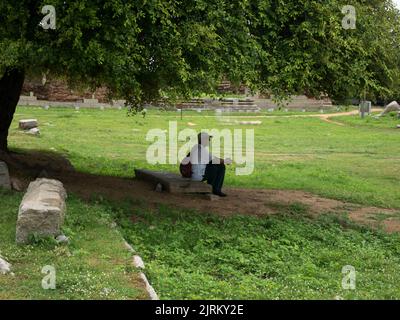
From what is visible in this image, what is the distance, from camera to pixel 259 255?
8.84 metres

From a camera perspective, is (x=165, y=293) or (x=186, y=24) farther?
(x=186, y=24)

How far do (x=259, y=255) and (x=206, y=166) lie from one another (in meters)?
3.79

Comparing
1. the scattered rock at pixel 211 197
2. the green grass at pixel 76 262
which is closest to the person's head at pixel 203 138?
the scattered rock at pixel 211 197

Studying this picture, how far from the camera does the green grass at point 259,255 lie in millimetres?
6859

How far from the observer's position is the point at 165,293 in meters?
6.37

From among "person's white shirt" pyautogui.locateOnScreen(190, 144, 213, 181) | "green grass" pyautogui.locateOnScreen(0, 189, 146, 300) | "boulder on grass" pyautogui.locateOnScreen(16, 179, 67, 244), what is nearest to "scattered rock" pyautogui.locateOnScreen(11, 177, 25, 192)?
"green grass" pyautogui.locateOnScreen(0, 189, 146, 300)

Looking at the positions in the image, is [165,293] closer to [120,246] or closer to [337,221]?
[120,246]

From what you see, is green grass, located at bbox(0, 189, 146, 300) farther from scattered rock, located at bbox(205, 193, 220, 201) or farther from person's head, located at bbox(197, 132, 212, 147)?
person's head, located at bbox(197, 132, 212, 147)

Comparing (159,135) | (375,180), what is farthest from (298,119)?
(375,180)

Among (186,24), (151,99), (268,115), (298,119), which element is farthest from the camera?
(268,115)

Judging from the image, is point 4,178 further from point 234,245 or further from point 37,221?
point 234,245

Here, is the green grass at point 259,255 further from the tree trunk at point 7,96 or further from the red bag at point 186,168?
the tree trunk at point 7,96

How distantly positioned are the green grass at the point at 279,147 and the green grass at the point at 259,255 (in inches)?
144

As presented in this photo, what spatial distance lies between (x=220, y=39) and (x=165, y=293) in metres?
4.86
